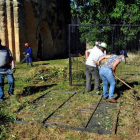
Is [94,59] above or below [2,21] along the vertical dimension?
below

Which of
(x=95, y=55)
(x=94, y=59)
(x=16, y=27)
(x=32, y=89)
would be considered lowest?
(x=32, y=89)

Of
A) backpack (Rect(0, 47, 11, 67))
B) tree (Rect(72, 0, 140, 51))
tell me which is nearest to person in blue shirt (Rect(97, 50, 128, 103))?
backpack (Rect(0, 47, 11, 67))

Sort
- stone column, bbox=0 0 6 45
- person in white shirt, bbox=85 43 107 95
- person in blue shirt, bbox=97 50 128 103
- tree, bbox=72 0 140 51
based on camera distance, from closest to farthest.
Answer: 1. person in blue shirt, bbox=97 50 128 103
2. person in white shirt, bbox=85 43 107 95
3. tree, bbox=72 0 140 51
4. stone column, bbox=0 0 6 45

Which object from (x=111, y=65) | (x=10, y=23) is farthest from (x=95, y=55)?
(x=10, y=23)

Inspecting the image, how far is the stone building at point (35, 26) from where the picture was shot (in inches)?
493

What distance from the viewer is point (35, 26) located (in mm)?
14375

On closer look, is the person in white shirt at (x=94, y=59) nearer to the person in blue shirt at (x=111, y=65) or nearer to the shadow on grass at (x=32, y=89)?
the person in blue shirt at (x=111, y=65)

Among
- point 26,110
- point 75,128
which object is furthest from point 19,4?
point 75,128

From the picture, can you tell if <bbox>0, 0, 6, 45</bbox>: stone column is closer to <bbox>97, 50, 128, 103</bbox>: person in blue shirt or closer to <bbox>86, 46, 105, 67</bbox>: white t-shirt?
<bbox>86, 46, 105, 67</bbox>: white t-shirt

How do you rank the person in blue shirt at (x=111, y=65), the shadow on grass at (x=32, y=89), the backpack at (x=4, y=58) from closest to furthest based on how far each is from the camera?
the person in blue shirt at (x=111, y=65) → the backpack at (x=4, y=58) → the shadow on grass at (x=32, y=89)

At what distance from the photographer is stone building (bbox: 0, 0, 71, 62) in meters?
12.5

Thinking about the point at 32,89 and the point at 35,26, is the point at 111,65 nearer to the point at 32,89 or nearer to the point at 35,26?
the point at 32,89

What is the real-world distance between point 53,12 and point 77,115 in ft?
45.7

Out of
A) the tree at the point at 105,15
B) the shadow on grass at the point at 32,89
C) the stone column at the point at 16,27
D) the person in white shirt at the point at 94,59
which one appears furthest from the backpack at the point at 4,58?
the stone column at the point at 16,27
